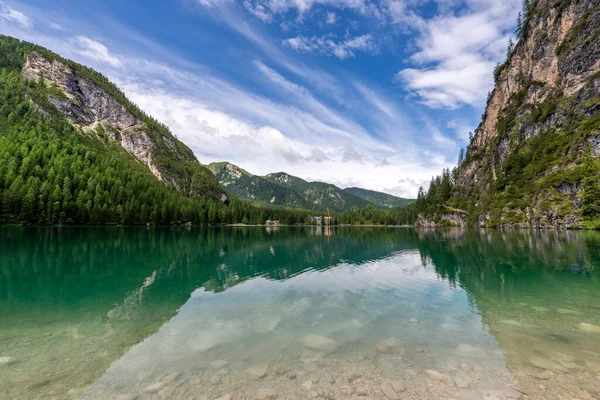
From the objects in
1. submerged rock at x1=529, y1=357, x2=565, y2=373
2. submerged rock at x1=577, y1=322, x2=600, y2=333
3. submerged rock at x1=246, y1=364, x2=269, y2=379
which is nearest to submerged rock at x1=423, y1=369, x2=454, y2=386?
submerged rock at x1=529, y1=357, x2=565, y2=373

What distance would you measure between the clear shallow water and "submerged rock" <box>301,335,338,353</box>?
0.13 meters

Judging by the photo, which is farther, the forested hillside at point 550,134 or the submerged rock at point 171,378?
the forested hillside at point 550,134

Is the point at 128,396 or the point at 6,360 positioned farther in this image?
the point at 6,360

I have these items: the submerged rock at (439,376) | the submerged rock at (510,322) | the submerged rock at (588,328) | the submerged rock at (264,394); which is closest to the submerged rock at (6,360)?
the submerged rock at (264,394)

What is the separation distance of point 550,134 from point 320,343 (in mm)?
187847

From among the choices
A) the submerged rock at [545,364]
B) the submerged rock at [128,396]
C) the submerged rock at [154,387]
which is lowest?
the submerged rock at [128,396]

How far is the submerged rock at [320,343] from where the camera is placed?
12768 mm

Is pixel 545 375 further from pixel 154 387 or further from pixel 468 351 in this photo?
pixel 154 387

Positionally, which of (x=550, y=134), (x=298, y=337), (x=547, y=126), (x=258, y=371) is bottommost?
(x=298, y=337)

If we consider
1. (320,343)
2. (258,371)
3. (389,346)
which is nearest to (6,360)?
(258,371)

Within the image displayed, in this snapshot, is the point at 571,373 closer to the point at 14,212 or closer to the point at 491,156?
the point at 14,212

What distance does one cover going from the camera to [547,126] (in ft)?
496

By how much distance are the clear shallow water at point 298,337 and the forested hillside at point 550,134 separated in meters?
111

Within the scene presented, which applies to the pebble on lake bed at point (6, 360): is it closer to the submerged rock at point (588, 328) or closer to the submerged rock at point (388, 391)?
the submerged rock at point (388, 391)
